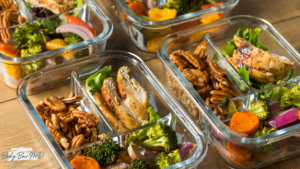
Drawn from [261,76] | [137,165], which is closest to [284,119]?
[261,76]

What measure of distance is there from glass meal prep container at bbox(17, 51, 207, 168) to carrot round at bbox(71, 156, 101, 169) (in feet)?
0.14

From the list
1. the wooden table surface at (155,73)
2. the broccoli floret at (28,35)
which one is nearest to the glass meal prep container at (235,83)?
the wooden table surface at (155,73)

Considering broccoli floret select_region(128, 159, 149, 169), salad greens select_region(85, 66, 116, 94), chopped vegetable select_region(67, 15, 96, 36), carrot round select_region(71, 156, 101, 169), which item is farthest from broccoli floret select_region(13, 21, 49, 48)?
broccoli floret select_region(128, 159, 149, 169)

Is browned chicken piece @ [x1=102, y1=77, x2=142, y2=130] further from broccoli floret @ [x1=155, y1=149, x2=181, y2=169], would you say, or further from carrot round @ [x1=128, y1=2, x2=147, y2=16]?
carrot round @ [x1=128, y1=2, x2=147, y2=16]

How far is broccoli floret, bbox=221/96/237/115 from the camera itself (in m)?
1.72

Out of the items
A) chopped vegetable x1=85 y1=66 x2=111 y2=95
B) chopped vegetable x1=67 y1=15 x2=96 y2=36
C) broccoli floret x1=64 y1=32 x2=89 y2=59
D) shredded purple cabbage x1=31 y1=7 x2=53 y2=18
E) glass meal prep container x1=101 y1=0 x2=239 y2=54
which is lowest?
chopped vegetable x1=85 y1=66 x2=111 y2=95

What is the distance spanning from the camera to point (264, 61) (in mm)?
1992

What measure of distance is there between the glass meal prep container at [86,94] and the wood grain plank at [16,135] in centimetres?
9

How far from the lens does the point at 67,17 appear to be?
2.27 m

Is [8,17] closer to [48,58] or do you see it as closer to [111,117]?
[48,58]

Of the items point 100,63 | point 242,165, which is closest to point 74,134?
point 100,63

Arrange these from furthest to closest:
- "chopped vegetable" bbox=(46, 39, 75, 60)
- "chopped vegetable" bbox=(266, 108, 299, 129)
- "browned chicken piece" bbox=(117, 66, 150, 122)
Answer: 1. "chopped vegetable" bbox=(46, 39, 75, 60)
2. "browned chicken piece" bbox=(117, 66, 150, 122)
3. "chopped vegetable" bbox=(266, 108, 299, 129)

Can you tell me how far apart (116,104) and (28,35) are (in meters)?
0.73

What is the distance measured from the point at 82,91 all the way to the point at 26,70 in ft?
1.12
